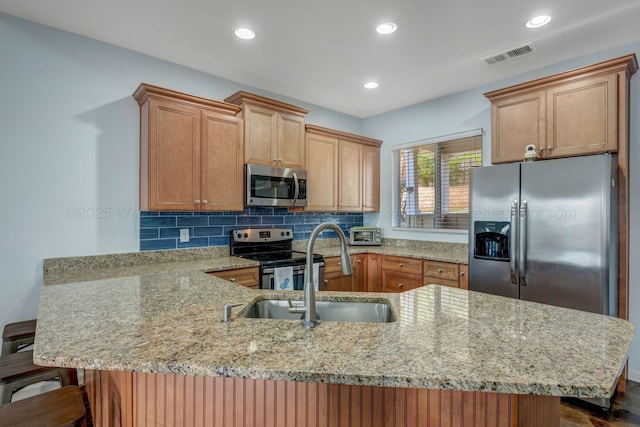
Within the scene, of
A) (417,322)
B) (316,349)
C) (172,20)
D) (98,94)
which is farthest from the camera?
(98,94)

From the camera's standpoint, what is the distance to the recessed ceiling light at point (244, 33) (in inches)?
96.2

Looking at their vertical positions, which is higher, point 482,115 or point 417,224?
point 482,115

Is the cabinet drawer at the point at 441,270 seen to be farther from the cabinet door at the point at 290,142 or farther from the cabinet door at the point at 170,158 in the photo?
the cabinet door at the point at 170,158

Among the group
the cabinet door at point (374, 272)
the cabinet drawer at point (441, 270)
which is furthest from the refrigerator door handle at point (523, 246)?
the cabinet door at point (374, 272)

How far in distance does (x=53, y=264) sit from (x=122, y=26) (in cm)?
185

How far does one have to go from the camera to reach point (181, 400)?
41.9 inches

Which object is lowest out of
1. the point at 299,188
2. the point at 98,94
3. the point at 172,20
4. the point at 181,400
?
the point at 181,400

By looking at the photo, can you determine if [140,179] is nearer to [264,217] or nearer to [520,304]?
[264,217]

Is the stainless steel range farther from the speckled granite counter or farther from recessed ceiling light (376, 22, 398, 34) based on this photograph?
recessed ceiling light (376, 22, 398, 34)

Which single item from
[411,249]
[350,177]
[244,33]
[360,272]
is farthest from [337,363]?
[350,177]

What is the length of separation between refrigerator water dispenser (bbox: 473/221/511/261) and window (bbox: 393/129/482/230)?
0.85 meters

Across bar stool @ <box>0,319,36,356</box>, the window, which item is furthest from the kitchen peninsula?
the window

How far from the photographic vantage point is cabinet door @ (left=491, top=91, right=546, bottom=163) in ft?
9.20

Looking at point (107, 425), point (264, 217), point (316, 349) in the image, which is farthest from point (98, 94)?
point (316, 349)
